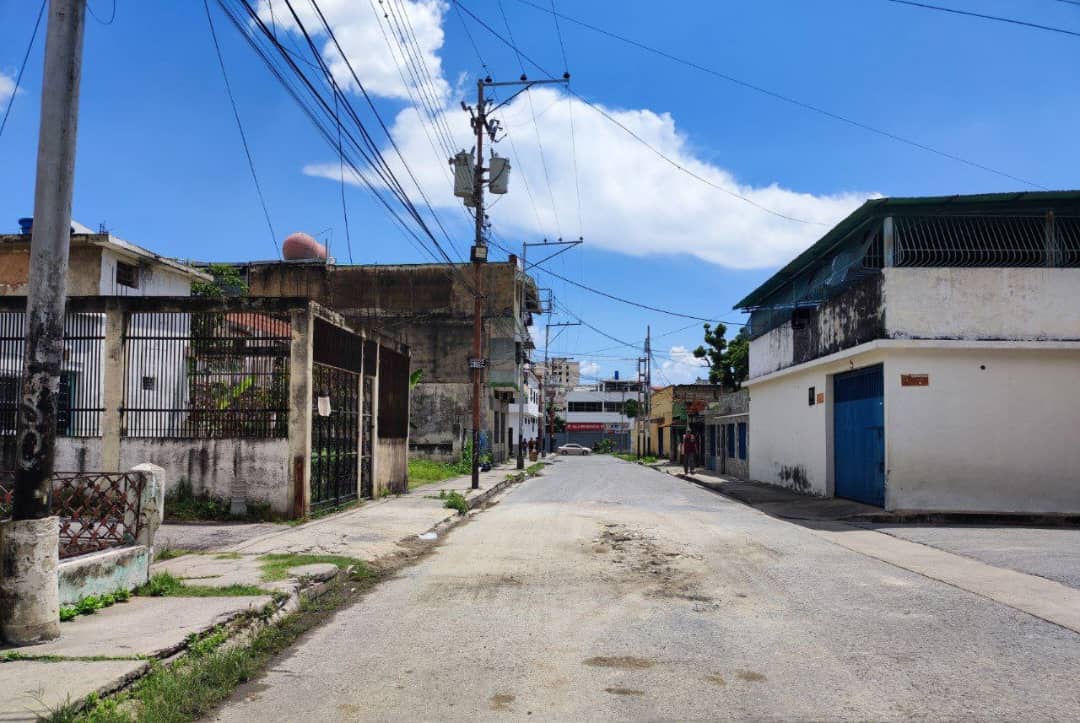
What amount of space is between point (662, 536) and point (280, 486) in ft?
20.6

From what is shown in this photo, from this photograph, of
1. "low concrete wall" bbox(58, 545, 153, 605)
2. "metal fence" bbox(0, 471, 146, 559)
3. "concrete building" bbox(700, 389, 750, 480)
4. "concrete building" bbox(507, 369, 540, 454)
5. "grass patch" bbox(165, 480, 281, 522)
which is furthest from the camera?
"concrete building" bbox(507, 369, 540, 454)

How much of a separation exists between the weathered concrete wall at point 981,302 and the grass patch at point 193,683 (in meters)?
13.3

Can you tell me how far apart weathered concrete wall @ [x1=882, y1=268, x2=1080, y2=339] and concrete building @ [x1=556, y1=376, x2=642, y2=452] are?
265 feet

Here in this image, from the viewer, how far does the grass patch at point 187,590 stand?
25.4 feet

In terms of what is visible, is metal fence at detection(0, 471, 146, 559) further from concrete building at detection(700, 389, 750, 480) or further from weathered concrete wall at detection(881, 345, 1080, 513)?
concrete building at detection(700, 389, 750, 480)

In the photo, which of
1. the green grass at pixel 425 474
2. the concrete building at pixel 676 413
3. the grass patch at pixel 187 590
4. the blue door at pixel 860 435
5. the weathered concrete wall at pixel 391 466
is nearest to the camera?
the grass patch at pixel 187 590

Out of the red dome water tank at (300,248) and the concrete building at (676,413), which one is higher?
the red dome water tank at (300,248)

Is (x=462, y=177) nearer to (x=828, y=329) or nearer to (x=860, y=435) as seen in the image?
(x=828, y=329)

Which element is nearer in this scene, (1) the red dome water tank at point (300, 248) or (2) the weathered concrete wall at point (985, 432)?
(2) the weathered concrete wall at point (985, 432)

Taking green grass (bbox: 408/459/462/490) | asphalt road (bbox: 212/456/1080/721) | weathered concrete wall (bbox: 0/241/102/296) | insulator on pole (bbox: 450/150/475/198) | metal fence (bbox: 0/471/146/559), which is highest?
insulator on pole (bbox: 450/150/475/198)

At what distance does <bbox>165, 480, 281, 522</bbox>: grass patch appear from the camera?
13.6 metres

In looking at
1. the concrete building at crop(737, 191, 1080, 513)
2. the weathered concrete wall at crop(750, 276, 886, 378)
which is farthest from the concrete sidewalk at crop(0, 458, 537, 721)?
the weathered concrete wall at crop(750, 276, 886, 378)

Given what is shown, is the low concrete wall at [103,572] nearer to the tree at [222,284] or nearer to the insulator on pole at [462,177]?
the insulator on pole at [462,177]

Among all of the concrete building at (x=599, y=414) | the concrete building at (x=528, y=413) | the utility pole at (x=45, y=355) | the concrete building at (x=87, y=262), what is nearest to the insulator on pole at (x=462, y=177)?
the concrete building at (x=87, y=262)
